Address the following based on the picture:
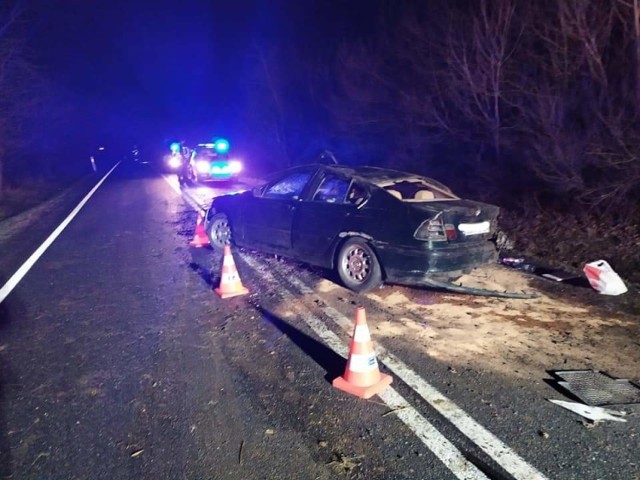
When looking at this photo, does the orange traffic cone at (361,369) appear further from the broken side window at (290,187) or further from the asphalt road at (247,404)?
the broken side window at (290,187)

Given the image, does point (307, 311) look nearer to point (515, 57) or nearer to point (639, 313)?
point (639, 313)

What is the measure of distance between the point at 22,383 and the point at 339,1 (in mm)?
17963

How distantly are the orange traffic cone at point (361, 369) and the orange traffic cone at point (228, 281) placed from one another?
8.05 feet

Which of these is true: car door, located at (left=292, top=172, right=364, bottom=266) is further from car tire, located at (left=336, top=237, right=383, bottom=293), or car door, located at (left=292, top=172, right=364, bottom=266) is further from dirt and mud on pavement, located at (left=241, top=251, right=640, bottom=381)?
dirt and mud on pavement, located at (left=241, top=251, right=640, bottom=381)

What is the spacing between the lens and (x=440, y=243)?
503 centimetres

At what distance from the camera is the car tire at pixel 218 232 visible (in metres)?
7.85

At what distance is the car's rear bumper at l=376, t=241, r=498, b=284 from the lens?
16.4ft

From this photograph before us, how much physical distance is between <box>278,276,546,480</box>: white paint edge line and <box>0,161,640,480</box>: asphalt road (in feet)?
0.03

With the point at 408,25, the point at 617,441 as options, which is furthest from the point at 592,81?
the point at 617,441

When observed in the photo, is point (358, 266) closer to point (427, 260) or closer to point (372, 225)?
point (372, 225)

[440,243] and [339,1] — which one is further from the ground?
[339,1]

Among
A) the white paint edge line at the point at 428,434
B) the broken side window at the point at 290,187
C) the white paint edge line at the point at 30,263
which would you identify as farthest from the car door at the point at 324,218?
the white paint edge line at the point at 30,263

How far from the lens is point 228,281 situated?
220 inches

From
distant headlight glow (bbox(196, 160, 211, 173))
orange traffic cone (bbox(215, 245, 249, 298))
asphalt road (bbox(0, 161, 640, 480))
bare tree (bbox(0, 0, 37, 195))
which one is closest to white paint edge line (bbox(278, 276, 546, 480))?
asphalt road (bbox(0, 161, 640, 480))
